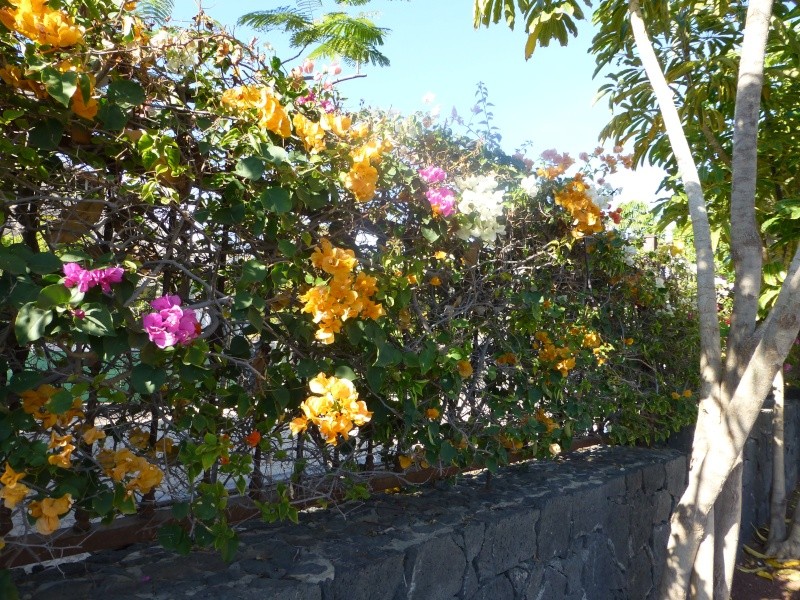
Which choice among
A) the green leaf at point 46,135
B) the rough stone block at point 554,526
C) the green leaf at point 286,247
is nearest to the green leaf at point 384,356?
the green leaf at point 286,247

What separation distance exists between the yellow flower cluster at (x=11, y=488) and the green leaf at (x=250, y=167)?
76 centimetres

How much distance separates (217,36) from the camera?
153 centimetres

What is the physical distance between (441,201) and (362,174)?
37 centimetres

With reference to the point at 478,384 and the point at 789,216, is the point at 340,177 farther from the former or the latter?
the point at 789,216

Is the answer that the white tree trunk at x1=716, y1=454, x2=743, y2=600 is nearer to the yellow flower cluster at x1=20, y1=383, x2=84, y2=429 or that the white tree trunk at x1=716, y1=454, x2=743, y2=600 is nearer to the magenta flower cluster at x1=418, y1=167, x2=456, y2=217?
the magenta flower cluster at x1=418, y1=167, x2=456, y2=217

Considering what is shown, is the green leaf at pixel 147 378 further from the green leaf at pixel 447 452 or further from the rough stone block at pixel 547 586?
the rough stone block at pixel 547 586

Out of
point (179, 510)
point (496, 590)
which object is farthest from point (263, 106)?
point (496, 590)

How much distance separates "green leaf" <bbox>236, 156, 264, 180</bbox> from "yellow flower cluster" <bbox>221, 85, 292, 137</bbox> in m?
0.11

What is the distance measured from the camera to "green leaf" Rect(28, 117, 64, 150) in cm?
135

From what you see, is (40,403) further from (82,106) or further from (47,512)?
(82,106)

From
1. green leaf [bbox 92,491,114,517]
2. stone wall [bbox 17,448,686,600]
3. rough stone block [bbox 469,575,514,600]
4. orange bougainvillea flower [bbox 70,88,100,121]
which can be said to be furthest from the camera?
rough stone block [bbox 469,575,514,600]

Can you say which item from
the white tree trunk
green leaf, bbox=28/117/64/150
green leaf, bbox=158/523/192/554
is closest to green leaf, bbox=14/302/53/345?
green leaf, bbox=28/117/64/150

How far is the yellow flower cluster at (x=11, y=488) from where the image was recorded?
1222 millimetres

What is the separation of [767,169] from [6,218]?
3.85m
